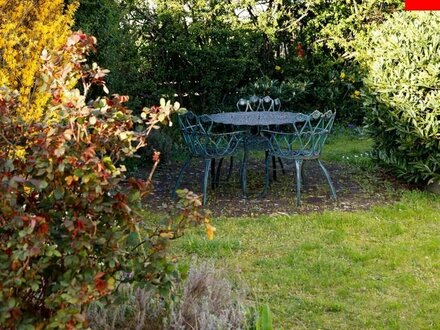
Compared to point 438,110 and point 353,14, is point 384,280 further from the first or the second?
point 353,14

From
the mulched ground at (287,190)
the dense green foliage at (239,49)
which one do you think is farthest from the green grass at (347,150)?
the dense green foliage at (239,49)

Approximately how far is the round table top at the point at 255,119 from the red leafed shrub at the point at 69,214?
4004mm

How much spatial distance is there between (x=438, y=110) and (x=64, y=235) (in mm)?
4889

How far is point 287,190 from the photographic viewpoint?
268 inches

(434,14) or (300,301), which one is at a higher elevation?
(434,14)

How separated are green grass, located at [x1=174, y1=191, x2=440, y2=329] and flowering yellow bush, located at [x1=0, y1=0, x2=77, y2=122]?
5.12 feet

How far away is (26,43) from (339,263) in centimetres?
277

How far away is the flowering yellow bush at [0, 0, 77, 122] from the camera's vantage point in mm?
4375

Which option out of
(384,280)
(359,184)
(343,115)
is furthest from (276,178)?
(343,115)

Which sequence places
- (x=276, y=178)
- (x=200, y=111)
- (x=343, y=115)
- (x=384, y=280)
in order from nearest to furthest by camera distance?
(x=384, y=280)
(x=276, y=178)
(x=200, y=111)
(x=343, y=115)

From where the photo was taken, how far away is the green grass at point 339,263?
3818 millimetres

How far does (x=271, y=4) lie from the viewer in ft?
33.8

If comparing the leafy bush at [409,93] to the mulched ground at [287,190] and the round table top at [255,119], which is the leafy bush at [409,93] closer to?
the mulched ground at [287,190]

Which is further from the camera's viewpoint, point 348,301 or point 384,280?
point 384,280
